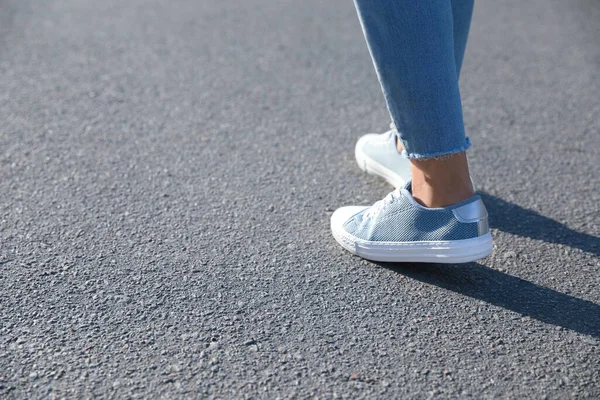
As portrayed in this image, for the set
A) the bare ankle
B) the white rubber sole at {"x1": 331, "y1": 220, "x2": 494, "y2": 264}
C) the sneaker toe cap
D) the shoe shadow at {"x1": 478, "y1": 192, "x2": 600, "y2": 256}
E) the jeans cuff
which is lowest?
the shoe shadow at {"x1": 478, "y1": 192, "x2": 600, "y2": 256}

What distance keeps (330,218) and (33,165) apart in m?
1.06

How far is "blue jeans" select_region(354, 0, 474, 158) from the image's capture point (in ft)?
5.82

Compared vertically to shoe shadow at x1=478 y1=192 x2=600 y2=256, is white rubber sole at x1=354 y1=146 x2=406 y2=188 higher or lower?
higher

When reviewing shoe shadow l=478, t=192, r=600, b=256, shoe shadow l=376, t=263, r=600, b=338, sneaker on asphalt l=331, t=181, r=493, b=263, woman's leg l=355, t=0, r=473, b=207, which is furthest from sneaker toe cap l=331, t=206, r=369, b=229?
shoe shadow l=478, t=192, r=600, b=256

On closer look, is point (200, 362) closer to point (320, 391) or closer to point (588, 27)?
point (320, 391)

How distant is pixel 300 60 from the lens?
12.2ft

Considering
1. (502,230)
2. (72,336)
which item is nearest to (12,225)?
(72,336)

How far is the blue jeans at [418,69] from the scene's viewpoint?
1773 mm

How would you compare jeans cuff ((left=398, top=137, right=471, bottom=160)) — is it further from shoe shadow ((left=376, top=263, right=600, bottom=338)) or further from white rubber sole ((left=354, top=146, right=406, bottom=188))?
white rubber sole ((left=354, top=146, right=406, bottom=188))

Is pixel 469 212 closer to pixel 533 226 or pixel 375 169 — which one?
pixel 533 226

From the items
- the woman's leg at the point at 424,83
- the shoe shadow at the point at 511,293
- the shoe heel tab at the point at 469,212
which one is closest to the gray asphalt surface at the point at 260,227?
the shoe shadow at the point at 511,293

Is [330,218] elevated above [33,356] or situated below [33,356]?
below

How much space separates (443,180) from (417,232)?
158 millimetres

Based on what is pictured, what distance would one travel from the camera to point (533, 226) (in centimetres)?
233
